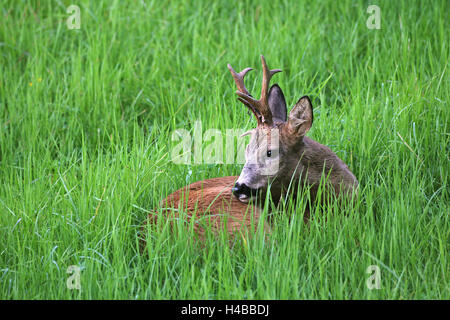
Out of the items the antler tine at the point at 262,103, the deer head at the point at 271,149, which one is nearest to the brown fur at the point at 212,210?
the deer head at the point at 271,149

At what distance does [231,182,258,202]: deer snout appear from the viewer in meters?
4.05

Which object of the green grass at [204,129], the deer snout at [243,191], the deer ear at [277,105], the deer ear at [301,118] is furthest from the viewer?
the deer ear at [277,105]

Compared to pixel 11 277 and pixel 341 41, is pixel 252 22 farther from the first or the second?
pixel 11 277

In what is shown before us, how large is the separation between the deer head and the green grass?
0.26 meters

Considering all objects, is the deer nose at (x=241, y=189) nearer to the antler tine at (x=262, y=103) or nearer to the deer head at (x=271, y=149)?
the deer head at (x=271, y=149)

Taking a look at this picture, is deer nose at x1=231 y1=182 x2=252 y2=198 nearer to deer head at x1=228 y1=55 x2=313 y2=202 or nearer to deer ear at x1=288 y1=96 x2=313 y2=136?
deer head at x1=228 y1=55 x2=313 y2=202

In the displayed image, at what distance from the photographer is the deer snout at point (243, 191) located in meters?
4.05

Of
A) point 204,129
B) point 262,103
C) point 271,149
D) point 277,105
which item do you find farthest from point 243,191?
point 204,129

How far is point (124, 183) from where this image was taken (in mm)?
4594

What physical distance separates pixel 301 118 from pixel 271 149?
281 mm

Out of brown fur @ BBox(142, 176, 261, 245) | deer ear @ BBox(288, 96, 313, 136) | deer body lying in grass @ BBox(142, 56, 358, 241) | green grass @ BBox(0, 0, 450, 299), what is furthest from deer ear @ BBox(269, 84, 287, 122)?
green grass @ BBox(0, 0, 450, 299)

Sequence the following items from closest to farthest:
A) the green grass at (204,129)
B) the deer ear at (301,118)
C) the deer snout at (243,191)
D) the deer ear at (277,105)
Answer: the green grass at (204,129)
the deer snout at (243,191)
the deer ear at (301,118)
the deer ear at (277,105)

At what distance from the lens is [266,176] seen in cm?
411
